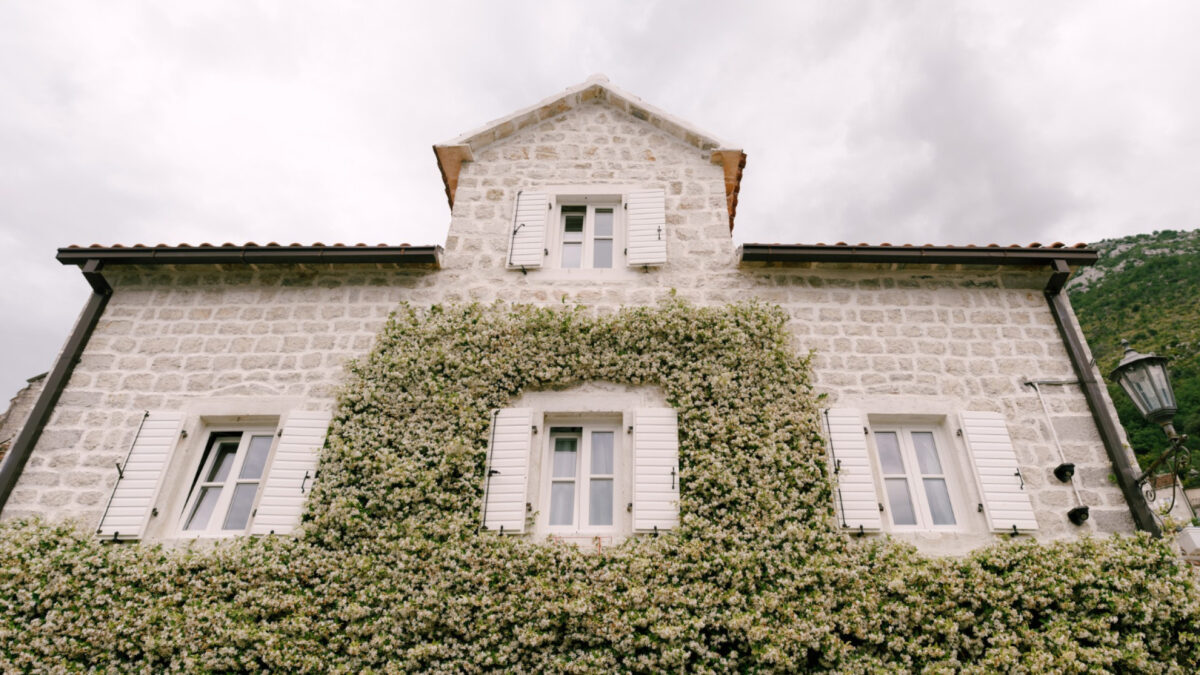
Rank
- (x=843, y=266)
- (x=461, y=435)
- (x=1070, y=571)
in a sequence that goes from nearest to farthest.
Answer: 1. (x=1070, y=571)
2. (x=461, y=435)
3. (x=843, y=266)

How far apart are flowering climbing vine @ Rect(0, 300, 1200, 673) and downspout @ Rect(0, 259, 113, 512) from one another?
2.43ft

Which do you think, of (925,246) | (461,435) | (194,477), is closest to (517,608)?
(461,435)

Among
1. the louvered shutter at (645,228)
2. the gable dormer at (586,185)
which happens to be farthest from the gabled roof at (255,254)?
the louvered shutter at (645,228)

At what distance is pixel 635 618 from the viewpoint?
16.3 feet

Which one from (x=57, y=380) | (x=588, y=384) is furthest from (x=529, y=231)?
(x=57, y=380)

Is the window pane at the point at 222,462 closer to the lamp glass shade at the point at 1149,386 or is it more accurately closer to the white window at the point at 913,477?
the white window at the point at 913,477

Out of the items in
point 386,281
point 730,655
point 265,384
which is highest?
point 386,281

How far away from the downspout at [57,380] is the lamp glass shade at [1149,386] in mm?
10004

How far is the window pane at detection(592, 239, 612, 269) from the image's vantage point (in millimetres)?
7402

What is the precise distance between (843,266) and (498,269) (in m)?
3.90

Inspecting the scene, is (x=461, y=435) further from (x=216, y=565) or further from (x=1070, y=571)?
(x=1070, y=571)

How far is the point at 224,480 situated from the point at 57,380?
212 centimetres

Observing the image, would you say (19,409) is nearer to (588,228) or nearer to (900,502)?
(588,228)

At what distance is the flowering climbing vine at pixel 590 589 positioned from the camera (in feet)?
16.1
